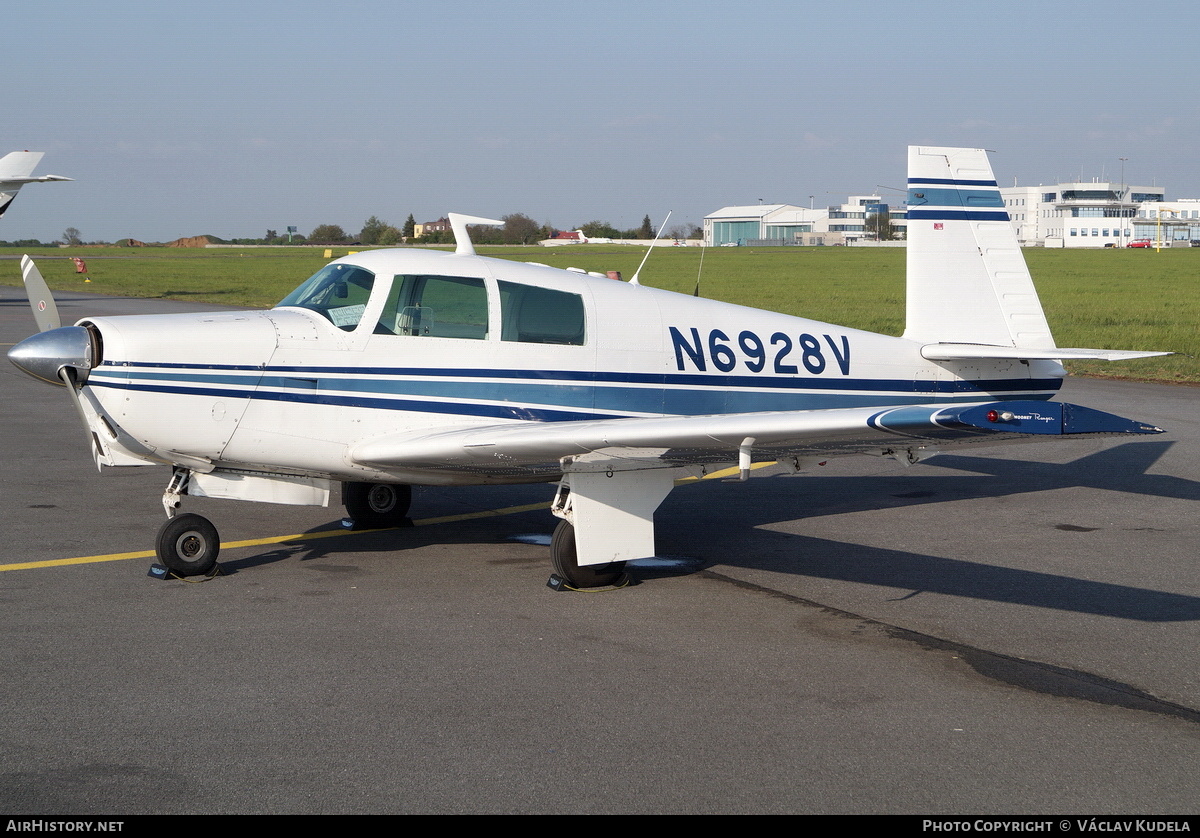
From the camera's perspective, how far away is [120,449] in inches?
264

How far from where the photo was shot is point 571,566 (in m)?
6.84

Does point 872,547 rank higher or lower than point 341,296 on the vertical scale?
lower

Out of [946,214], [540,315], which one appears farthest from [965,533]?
[540,315]

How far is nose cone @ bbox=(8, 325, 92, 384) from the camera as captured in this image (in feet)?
20.8

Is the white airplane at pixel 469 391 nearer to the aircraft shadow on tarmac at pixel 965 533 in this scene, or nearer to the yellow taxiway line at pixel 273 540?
the yellow taxiway line at pixel 273 540

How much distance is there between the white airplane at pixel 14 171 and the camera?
130 feet

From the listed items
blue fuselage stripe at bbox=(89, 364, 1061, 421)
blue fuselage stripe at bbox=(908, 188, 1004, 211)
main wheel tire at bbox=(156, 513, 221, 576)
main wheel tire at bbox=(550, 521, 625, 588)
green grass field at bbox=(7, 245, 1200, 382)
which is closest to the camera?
blue fuselage stripe at bbox=(89, 364, 1061, 421)

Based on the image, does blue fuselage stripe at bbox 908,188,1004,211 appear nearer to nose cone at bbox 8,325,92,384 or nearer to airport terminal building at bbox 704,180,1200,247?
nose cone at bbox 8,325,92,384

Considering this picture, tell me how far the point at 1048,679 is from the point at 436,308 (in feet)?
13.8

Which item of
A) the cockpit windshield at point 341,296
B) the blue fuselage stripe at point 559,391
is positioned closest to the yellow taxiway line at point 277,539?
the blue fuselage stripe at point 559,391

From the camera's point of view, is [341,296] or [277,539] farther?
[277,539]

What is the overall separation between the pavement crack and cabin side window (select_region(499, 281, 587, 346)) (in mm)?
2716

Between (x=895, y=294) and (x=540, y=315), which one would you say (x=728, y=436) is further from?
(x=895, y=294)

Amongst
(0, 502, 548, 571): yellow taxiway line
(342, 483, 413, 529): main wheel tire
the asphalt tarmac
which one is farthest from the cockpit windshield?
(0, 502, 548, 571): yellow taxiway line
